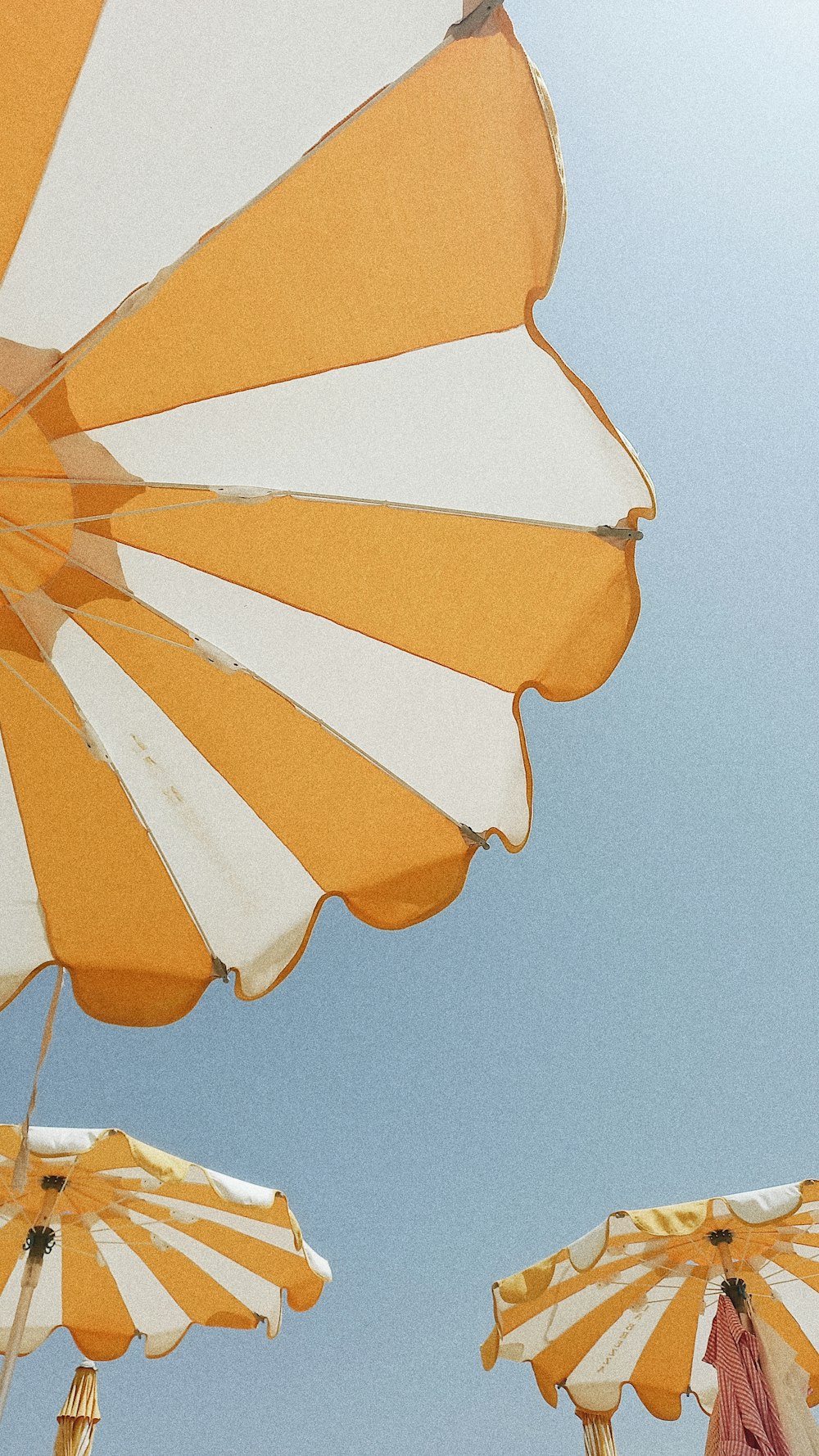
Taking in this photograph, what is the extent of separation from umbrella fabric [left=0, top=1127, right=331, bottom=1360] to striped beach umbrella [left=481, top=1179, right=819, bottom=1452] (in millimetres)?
1248

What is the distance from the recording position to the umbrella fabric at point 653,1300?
4.51 m

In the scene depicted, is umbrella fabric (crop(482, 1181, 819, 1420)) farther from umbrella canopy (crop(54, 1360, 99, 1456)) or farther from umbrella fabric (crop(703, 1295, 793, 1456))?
umbrella canopy (crop(54, 1360, 99, 1456))

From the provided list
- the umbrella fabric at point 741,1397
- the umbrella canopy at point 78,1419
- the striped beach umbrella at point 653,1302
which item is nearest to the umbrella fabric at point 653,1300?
the striped beach umbrella at point 653,1302

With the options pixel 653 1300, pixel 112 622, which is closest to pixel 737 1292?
pixel 653 1300

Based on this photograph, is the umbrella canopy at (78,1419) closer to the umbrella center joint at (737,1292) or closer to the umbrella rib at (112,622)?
the umbrella center joint at (737,1292)

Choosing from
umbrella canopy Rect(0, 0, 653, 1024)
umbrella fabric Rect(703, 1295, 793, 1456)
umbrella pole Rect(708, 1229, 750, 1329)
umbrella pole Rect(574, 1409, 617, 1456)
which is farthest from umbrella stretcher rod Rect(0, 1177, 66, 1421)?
umbrella pole Rect(708, 1229, 750, 1329)

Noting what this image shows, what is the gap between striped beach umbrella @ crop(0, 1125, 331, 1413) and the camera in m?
4.17

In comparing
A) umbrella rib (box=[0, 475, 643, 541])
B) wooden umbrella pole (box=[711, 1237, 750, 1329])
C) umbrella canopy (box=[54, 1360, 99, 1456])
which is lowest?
umbrella canopy (box=[54, 1360, 99, 1456])

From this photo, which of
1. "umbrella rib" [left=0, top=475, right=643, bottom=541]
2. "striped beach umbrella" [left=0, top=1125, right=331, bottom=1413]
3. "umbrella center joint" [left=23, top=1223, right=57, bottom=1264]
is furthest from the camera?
"umbrella center joint" [left=23, top=1223, right=57, bottom=1264]

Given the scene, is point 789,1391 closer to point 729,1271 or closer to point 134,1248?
point 729,1271

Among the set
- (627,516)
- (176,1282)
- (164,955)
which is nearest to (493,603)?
(627,516)

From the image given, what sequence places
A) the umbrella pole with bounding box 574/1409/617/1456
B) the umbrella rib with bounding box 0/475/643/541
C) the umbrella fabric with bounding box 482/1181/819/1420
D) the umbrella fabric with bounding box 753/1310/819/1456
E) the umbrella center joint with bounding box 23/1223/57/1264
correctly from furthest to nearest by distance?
the umbrella pole with bounding box 574/1409/617/1456
the umbrella center joint with bounding box 23/1223/57/1264
the umbrella fabric with bounding box 482/1181/819/1420
the umbrella fabric with bounding box 753/1310/819/1456
the umbrella rib with bounding box 0/475/643/541

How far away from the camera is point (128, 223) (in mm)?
1834

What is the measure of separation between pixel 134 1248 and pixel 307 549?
4332 mm
